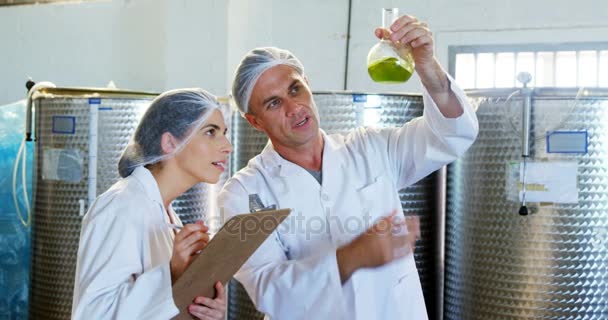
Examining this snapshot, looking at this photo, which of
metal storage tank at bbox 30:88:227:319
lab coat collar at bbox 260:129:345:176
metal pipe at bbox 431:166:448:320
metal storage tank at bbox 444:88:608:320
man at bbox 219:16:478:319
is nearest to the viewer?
man at bbox 219:16:478:319

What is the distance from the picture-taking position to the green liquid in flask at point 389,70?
1.85m

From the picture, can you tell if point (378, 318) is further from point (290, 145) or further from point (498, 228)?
point (498, 228)

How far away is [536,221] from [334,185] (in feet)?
2.61

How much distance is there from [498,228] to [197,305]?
121 centimetres

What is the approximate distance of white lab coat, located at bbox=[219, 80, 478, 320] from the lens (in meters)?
1.80

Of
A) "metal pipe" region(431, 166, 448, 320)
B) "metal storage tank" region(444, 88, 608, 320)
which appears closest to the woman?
"metal storage tank" region(444, 88, 608, 320)

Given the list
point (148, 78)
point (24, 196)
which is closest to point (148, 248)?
point (24, 196)

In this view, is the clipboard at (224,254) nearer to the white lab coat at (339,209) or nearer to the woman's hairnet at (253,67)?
the white lab coat at (339,209)

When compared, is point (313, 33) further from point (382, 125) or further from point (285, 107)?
point (285, 107)

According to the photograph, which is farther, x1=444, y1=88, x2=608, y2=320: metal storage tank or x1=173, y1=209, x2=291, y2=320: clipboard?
x1=444, y1=88, x2=608, y2=320: metal storage tank

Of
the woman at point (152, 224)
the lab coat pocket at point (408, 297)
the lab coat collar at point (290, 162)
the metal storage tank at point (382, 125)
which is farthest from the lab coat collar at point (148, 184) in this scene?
the metal storage tank at point (382, 125)

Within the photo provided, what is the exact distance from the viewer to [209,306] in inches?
65.1

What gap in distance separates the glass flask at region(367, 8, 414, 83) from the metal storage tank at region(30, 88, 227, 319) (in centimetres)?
132

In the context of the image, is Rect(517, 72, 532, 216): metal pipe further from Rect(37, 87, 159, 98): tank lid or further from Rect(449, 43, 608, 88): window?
Rect(449, 43, 608, 88): window
